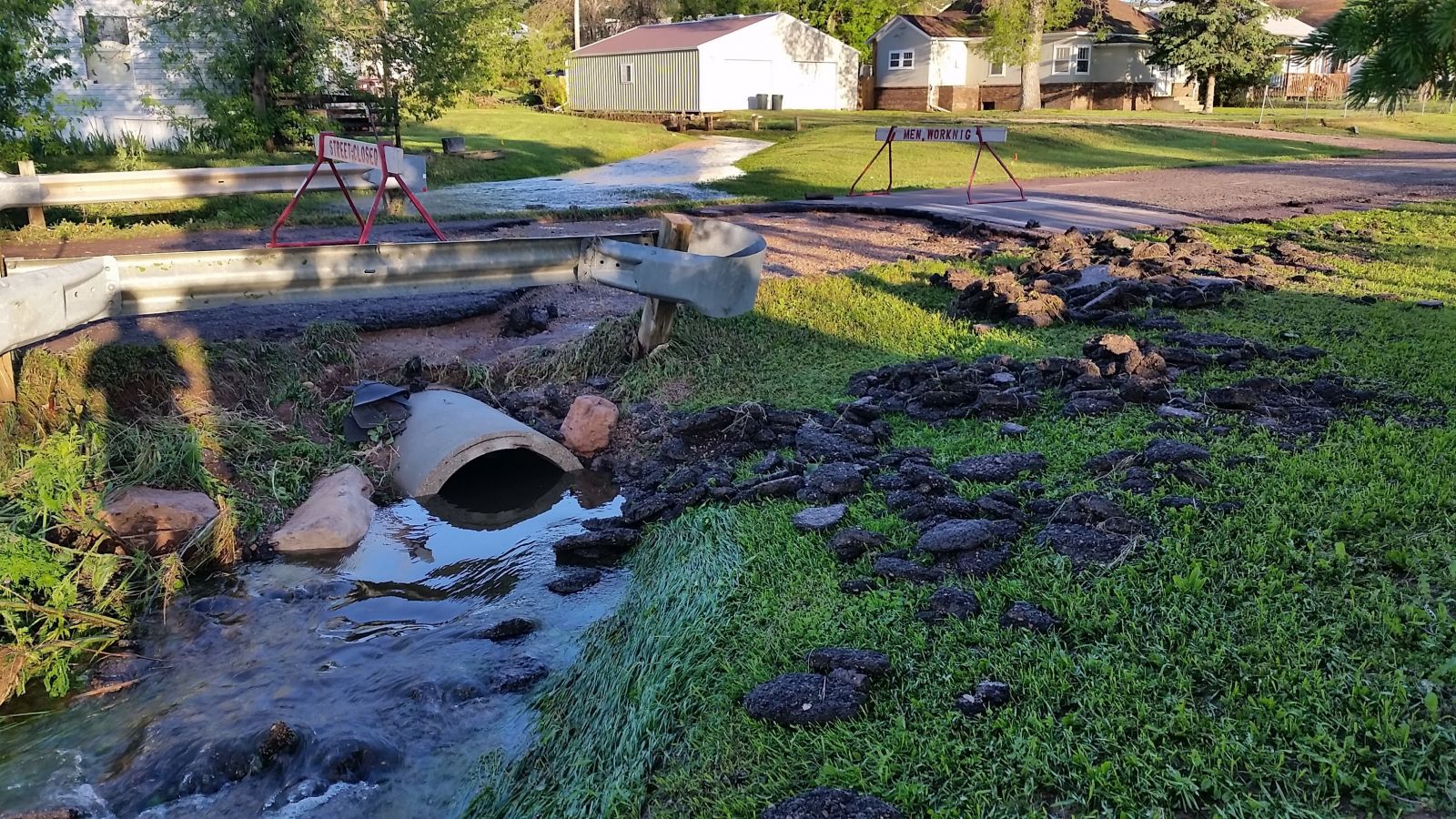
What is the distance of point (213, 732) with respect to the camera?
3.94 meters

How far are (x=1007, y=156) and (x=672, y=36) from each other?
82.7 feet

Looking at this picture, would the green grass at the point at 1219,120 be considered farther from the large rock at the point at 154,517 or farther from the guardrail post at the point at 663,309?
the large rock at the point at 154,517

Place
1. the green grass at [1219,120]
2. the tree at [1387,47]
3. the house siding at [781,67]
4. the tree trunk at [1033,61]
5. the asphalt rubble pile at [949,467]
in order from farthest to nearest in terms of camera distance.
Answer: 1. the tree trunk at [1033,61]
2. the house siding at [781,67]
3. the green grass at [1219,120]
4. the asphalt rubble pile at [949,467]
5. the tree at [1387,47]

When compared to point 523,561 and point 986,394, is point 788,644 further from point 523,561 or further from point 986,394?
point 986,394

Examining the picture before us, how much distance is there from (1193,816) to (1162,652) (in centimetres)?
75

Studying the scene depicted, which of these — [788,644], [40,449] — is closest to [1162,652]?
[788,644]

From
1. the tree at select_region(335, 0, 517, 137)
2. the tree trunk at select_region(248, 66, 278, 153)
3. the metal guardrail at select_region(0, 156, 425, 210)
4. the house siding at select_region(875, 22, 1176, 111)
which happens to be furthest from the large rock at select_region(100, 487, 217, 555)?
the house siding at select_region(875, 22, 1176, 111)

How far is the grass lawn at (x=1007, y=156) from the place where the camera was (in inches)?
737

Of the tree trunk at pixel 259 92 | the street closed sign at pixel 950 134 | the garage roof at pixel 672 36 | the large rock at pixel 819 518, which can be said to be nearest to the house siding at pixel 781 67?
the garage roof at pixel 672 36

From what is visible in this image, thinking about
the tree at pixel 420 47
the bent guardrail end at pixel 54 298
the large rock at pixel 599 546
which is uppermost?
the tree at pixel 420 47

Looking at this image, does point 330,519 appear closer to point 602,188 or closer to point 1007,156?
point 602,188

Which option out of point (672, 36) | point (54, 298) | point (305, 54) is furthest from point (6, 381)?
point (672, 36)

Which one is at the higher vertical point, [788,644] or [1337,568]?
[1337,568]

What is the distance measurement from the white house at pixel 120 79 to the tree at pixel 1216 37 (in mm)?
39324
